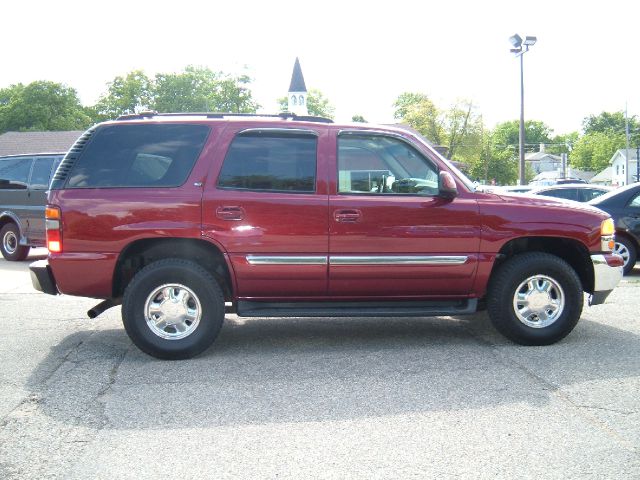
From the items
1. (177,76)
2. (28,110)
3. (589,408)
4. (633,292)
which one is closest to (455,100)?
(177,76)

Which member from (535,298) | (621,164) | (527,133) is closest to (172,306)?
(535,298)

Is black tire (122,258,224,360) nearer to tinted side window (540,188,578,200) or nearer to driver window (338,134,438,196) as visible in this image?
driver window (338,134,438,196)

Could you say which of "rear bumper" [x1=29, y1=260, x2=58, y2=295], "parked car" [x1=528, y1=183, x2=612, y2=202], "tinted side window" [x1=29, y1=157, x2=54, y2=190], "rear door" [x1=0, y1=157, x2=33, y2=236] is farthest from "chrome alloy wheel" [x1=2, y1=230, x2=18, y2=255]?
"parked car" [x1=528, y1=183, x2=612, y2=202]

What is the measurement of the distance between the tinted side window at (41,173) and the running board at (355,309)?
8.96m

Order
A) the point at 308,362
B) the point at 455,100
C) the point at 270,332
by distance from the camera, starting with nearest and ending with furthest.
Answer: the point at 308,362, the point at 270,332, the point at 455,100

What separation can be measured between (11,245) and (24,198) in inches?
47.8

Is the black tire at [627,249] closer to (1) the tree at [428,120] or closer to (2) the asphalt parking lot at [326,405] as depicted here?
(2) the asphalt parking lot at [326,405]

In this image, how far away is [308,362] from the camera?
5.33 metres

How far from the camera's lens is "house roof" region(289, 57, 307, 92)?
5203 centimetres

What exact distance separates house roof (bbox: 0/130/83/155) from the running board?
50.9m

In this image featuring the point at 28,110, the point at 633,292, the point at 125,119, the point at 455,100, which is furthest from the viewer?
the point at 28,110

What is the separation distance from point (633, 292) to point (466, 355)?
14.3 ft

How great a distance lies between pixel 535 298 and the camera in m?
5.71

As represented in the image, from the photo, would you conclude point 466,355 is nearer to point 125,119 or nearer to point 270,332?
point 270,332
